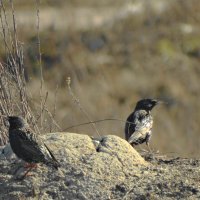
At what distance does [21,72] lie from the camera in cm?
1062

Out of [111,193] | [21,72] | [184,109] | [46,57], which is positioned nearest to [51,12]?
[46,57]

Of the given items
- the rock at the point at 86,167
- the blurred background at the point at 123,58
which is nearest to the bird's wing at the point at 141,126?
the rock at the point at 86,167

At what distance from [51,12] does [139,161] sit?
19.8 meters

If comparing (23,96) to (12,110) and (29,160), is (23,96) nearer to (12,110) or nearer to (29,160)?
(12,110)

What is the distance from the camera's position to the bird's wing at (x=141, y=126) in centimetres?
1212

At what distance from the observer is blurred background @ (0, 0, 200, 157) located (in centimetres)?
2112

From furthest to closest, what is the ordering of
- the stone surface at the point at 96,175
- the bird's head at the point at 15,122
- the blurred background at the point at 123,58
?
the blurred background at the point at 123,58
the bird's head at the point at 15,122
the stone surface at the point at 96,175

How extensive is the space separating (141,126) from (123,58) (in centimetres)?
1408

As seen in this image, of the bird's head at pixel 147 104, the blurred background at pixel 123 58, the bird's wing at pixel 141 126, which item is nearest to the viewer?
the bird's wing at pixel 141 126

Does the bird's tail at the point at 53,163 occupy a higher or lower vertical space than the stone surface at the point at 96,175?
higher

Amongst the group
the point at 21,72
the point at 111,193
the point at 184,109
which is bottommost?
the point at 184,109

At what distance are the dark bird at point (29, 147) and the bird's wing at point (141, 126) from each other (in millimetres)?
2916

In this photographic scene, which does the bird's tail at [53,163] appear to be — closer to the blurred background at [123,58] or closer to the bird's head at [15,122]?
the bird's head at [15,122]

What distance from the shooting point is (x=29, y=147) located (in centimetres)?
912
